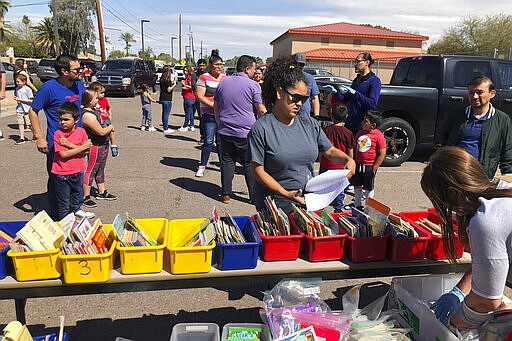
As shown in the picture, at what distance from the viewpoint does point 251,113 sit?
213 inches

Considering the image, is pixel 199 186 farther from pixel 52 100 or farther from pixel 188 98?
pixel 188 98

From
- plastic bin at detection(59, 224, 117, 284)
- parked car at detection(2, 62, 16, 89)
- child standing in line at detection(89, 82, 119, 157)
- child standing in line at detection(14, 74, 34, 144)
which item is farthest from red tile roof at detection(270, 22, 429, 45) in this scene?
plastic bin at detection(59, 224, 117, 284)

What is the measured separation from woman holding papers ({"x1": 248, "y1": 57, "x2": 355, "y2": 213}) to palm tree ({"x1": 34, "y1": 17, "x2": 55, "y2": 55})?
7572 cm

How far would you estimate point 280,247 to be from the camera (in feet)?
8.08

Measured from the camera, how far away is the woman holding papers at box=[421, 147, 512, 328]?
5.65 feet

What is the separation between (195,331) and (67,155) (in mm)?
2590

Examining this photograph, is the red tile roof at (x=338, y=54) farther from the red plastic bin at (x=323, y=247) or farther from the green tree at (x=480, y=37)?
the red plastic bin at (x=323, y=247)

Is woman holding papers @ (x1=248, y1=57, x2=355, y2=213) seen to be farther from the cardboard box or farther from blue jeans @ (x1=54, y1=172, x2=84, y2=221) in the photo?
blue jeans @ (x1=54, y1=172, x2=84, y2=221)

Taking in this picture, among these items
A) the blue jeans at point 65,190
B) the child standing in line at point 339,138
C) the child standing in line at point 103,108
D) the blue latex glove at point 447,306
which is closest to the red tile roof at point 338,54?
the child standing in line at point 103,108

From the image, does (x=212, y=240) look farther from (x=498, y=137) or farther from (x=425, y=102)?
(x=425, y=102)

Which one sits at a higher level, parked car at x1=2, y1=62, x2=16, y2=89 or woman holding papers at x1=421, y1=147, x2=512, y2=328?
parked car at x1=2, y1=62, x2=16, y2=89

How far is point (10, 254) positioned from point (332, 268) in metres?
1.75

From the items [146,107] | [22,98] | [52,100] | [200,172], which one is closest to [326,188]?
[52,100]

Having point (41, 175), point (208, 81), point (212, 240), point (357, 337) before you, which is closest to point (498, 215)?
point (357, 337)
